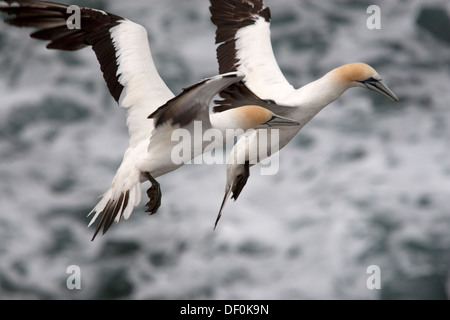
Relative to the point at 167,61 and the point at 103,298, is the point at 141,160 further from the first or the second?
the point at 167,61

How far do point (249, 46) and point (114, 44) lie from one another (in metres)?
1.46

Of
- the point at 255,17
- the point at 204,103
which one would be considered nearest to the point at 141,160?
the point at 204,103

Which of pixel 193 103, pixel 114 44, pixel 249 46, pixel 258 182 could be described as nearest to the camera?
pixel 193 103

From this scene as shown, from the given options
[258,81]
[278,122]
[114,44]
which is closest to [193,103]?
[278,122]

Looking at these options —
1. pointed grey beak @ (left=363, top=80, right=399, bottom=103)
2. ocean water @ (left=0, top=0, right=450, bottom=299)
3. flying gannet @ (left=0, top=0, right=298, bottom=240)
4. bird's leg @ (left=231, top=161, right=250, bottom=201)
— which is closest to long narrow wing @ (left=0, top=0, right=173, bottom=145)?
flying gannet @ (left=0, top=0, right=298, bottom=240)

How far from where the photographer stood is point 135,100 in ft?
22.8

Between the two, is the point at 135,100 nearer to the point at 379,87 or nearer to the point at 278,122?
the point at 278,122

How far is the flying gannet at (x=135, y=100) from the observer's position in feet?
19.6

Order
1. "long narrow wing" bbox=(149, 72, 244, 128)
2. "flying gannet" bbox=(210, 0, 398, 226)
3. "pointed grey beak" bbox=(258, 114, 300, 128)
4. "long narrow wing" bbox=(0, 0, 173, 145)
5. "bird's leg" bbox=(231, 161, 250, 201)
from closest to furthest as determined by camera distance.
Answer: "long narrow wing" bbox=(149, 72, 244, 128) → "pointed grey beak" bbox=(258, 114, 300, 128) → "long narrow wing" bbox=(0, 0, 173, 145) → "flying gannet" bbox=(210, 0, 398, 226) → "bird's leg" bbox=(231, 161, 250, 201)

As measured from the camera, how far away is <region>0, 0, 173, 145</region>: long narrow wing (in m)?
6.69

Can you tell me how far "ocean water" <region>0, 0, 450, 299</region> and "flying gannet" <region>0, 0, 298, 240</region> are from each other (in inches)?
231

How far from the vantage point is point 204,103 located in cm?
588

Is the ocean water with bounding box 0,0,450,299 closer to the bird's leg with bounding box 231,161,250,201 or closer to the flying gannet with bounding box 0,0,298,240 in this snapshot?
the bird's leg with bounding box 231,161,250,201

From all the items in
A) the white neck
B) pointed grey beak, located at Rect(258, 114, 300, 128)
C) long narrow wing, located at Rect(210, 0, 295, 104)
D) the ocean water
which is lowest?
the ocean water
